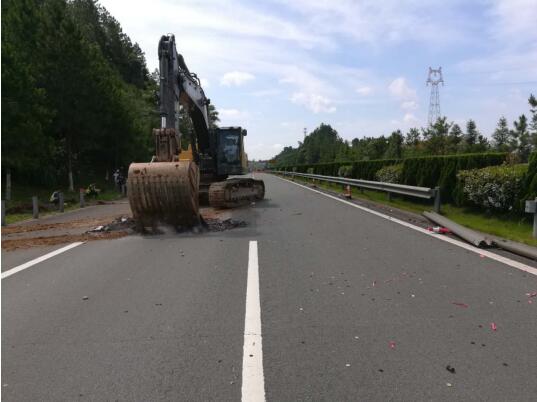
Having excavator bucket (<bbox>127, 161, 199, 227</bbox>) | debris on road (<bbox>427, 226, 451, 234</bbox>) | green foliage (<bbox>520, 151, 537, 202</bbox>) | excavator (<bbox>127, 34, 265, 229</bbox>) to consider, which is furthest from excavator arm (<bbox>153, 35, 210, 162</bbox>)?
green foliage (<bbox>520, 151, 537, 202</bbox>)

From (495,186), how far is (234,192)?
9.21 m

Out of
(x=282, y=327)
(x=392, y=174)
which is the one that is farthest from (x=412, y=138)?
(x=282, y=327)

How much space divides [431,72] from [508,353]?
79297 millimetres

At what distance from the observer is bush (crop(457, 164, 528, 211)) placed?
440 inches

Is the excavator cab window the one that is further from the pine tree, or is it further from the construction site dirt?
the pine tree

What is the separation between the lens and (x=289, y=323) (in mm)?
4660

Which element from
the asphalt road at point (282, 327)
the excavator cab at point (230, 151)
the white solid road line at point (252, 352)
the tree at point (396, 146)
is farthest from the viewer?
the tree at point (396, 146)

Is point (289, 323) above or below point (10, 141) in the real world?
below

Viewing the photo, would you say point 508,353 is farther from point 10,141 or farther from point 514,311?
point 10,141

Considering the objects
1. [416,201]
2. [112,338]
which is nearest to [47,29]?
[416,201]

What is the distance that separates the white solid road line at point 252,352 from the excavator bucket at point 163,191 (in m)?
5.56

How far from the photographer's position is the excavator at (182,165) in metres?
11.4

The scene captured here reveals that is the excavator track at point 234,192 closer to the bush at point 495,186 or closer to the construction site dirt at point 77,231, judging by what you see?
the construction site dirt at point 77,231

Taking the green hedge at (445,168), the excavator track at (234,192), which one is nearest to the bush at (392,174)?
the green hedge at (445,168)
